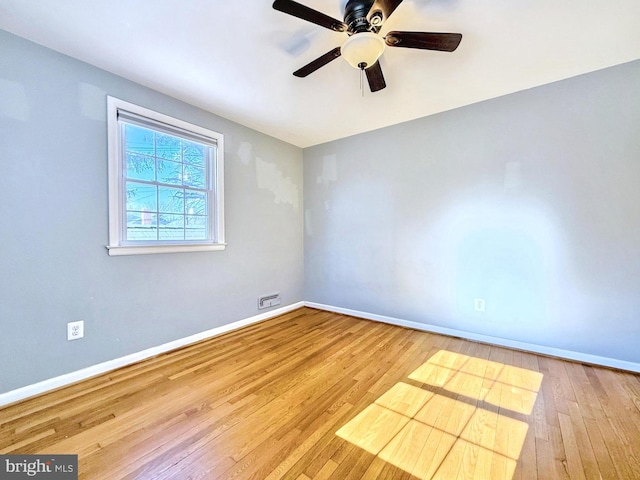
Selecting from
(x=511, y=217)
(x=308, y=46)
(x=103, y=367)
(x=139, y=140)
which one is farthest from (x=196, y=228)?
(x=511, y=217)

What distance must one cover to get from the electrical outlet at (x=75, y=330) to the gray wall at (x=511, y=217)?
2730 mm

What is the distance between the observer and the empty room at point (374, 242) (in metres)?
1.42

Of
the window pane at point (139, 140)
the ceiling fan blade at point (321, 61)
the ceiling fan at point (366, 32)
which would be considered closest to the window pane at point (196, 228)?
the window pane at point (139, 140)

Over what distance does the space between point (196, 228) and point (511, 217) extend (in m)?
3.18

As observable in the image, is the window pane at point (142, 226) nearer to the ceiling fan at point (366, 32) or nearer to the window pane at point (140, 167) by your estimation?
the window pane at point (140, 167)

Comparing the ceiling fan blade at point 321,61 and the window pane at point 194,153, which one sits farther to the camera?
the window pane at point 194,153

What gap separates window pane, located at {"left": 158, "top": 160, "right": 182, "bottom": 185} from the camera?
246 centimetres

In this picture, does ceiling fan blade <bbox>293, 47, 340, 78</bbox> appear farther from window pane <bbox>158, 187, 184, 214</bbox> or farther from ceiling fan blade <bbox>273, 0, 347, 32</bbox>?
window pane <bbox>158, 187, 184, 214</bbox>

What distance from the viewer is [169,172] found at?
8.25 feet

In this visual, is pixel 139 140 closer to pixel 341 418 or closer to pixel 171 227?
pixel 171 227

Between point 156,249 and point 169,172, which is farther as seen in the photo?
point 169,172

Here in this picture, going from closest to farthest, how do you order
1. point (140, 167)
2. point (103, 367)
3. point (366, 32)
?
1. point (366, 32)
2. point (103, 367)
3. point (140, 167)

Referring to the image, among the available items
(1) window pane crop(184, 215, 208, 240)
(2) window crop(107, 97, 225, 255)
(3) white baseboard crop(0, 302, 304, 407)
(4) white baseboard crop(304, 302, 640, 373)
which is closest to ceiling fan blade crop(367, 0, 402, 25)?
(2) window crop(107, 97, 225, 255)

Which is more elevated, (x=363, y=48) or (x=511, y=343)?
(x=363, y=48)
